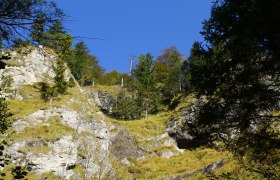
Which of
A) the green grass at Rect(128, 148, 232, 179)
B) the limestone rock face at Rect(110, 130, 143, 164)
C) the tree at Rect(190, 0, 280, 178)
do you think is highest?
the tree at Rect(190, 0, 280, 178)

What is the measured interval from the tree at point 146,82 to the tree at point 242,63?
44380 mm

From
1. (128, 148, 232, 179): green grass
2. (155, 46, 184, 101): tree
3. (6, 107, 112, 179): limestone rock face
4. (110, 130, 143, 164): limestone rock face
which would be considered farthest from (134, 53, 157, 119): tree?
(6, 107, 112, 179): limestone rock face

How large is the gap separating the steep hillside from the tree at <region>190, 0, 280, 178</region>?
1530 centimetres

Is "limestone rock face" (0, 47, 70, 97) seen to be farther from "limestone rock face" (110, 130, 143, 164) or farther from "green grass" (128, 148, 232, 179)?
"green grass" (128, 148, 232, 179)

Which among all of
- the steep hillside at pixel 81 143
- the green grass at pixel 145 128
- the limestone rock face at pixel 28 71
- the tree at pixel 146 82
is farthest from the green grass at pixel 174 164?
the limestone rock face at pixel 28 71

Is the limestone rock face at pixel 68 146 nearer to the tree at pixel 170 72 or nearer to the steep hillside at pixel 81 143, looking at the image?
the steep hillside at pixel 81 143

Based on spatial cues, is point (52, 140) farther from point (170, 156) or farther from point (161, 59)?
point (161, 59)

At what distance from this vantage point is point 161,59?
261ft

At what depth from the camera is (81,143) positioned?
3231 cm

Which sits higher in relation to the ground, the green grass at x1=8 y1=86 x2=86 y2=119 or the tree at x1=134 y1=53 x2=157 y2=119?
the tree at x1=134 y1=53 x2=157 y2=119

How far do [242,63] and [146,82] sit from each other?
158ft

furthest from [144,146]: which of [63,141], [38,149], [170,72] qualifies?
[170,72]

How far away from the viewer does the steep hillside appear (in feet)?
92.8

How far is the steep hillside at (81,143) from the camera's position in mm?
28297
